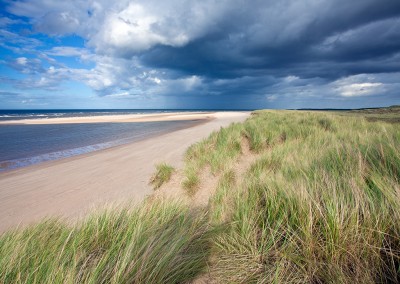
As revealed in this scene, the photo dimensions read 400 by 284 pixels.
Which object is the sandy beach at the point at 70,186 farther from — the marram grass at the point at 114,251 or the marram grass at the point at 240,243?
the marram grass at the point at 240,243

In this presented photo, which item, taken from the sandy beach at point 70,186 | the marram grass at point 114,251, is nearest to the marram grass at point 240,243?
the marram grass at point 114,251

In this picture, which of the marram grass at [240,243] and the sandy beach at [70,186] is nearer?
the marram grass at [240,243]

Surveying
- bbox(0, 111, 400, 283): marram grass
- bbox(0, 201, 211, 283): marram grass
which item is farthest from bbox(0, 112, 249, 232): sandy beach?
bbox(0, 111, 400, 283): marram grass

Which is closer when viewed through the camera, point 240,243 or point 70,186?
point 240,243

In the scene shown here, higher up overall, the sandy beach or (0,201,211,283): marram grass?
(0,201,211,283): marram grass

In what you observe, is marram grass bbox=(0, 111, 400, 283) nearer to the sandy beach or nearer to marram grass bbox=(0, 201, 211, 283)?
marram grass bbox=(0, 201, 211, 283)

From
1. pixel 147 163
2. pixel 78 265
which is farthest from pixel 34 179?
pixel 78 265

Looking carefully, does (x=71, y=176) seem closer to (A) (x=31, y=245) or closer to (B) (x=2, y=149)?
(A) (x=31, y=245)

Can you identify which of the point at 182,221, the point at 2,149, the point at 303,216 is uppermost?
the point at 303,216

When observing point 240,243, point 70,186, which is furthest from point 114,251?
point 70,186

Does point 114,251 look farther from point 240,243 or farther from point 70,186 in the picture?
point 70,186

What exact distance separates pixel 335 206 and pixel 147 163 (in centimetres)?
735

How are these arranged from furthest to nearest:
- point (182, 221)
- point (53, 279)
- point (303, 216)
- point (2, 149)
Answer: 1. point (2, 149)
2. point (182, 221)
3. point (303, 216)
4. point (53, 279)

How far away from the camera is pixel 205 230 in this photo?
209 centimetres
